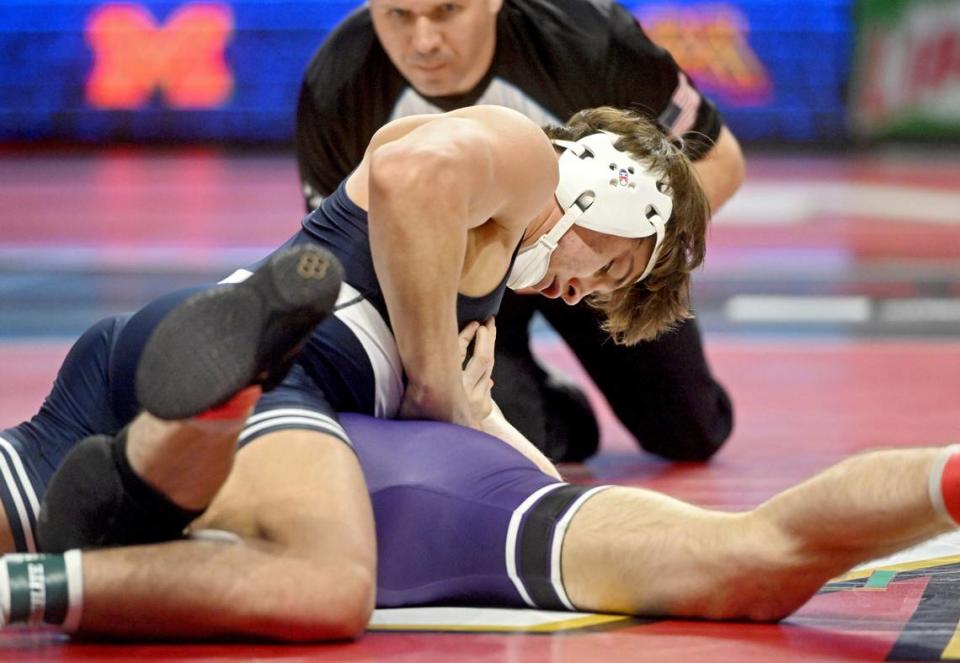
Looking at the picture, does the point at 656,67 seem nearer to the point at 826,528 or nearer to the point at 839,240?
the point at 826,528

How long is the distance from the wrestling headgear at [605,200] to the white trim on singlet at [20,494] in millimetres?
1043

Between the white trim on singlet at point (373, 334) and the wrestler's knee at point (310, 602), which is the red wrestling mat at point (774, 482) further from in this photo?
the white trim on singlet at point (373, 334)

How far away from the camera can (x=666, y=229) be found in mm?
3350

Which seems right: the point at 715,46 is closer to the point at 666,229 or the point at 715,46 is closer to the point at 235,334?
the point at 666,229

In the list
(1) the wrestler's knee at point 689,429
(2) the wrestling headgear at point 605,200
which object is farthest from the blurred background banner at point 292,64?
(2) the wrestling headgear at point 605,200

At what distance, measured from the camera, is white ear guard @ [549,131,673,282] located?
3.27m

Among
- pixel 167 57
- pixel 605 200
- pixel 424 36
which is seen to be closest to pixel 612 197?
pixel 605 200

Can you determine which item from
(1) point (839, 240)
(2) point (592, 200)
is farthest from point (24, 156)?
(2) point (592, 200)

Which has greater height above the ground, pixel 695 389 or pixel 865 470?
pixel 865 470

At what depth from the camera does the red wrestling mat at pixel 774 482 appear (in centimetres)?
255

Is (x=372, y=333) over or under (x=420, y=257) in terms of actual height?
under

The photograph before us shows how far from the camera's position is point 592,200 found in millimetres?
3275

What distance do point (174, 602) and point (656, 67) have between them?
2.59 m

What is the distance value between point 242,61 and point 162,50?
0.70 meters
